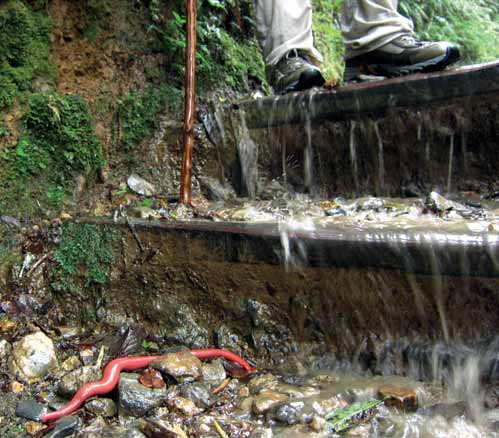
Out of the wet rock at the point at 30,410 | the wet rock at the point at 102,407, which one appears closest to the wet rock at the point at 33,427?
the wet rock at the point at 30,410

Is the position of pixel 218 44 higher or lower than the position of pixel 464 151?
higher

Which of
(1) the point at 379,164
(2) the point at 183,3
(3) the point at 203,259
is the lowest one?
(3) the point at 203,259

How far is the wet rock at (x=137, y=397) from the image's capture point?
6.03 feet

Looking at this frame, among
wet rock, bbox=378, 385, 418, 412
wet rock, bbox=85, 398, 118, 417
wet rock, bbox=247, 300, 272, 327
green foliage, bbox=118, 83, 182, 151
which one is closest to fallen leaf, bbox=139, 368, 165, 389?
wet rock, bbox=85, 398, 118, 417

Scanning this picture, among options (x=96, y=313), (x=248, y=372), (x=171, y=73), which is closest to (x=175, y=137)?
(x=171, y=73)

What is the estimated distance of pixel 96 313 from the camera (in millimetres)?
2523

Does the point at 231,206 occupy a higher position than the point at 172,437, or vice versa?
the point at 231,206

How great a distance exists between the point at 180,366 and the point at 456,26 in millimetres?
8926

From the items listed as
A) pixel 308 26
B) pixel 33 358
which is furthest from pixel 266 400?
pixel 308 26

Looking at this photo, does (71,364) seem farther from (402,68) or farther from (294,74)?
(402,68)

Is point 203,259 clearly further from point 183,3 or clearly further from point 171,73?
point 183,3

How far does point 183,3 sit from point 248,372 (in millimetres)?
3185

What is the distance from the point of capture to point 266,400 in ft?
6.06

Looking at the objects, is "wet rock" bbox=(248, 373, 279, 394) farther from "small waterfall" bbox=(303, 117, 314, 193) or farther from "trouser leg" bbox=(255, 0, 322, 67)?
"trouser leg" bbox=(255, 0, 322, 67)
